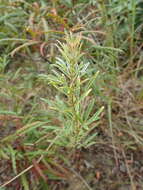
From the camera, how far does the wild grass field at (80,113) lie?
1.20 meters

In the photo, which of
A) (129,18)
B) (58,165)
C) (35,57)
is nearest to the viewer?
(58,165)

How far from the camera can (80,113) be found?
100cm

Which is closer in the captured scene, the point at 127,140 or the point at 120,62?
the point at 127,140

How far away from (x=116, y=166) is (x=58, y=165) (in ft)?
0.80

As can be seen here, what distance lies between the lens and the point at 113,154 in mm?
1296

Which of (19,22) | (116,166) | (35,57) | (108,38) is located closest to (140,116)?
(116,166)

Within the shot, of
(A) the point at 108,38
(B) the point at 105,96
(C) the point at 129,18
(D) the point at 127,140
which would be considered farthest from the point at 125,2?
(D) the point at 127,140

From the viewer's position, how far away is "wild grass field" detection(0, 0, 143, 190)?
3.93ft

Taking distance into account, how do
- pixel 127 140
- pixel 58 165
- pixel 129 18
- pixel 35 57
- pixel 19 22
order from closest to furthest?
1. pixel 58 165
2. pixel 127 140
3. pixel 129 18
4. pixel 35 57
5. pixel 19 22

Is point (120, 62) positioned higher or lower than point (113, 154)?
higher

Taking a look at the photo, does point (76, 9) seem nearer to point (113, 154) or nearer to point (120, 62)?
point (120, 62)

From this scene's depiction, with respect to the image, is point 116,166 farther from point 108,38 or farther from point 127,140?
point 108,38

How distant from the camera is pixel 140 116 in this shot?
140 centimetres

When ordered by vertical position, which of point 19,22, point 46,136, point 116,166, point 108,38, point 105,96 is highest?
point 19,22
